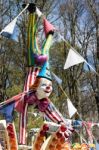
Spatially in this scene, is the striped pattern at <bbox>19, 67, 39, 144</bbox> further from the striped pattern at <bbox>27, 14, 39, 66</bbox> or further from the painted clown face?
the painted clown face

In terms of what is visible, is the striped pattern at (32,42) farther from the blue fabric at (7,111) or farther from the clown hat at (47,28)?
the blue fabric at (7,111)

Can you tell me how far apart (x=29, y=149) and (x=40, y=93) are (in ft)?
5.50

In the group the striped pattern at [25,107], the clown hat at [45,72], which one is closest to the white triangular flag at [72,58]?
the clown hat at [45,72]

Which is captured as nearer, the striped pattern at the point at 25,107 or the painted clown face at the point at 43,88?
the striped pattern at the point at 25,107

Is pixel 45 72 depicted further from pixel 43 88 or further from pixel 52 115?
pixel 52 115

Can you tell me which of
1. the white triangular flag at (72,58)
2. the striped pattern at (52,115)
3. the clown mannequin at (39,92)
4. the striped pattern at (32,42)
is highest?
the striped pattern at (32,42)

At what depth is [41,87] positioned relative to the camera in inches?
520

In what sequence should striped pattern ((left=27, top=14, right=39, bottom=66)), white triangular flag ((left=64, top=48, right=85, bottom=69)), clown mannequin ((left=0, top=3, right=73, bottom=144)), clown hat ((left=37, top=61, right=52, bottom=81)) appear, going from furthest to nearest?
white triangular flag ((left=64, top=48, right=85, bottom=69)) < striped pattern ((left=27, top=14, right=39, bottom=66)) < clown hat ((left=37, top=61, right=52, bottom=81)) < clown mannequin ((left=0, top=3, right=73, bottom=144))

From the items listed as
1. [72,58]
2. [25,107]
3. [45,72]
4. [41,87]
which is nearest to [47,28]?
[72,58]

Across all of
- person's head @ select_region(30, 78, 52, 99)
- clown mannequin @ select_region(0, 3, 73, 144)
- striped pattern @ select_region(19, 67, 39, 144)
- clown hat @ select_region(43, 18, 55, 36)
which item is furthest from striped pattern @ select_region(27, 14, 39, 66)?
person's head @ select_region(30, 78, 52, 99)

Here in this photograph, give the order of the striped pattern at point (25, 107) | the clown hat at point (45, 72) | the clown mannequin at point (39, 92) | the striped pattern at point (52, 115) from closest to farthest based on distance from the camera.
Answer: the striped pattern at point (25, 107)
the clown mannequin at point (39, 92)
the clown hat at point (45, 72)
the striped pattern at point (52, 115)

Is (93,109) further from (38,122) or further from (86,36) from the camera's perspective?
(38,122)

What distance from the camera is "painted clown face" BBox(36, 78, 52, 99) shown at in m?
13.2

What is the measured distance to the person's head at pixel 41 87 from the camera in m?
13.2
